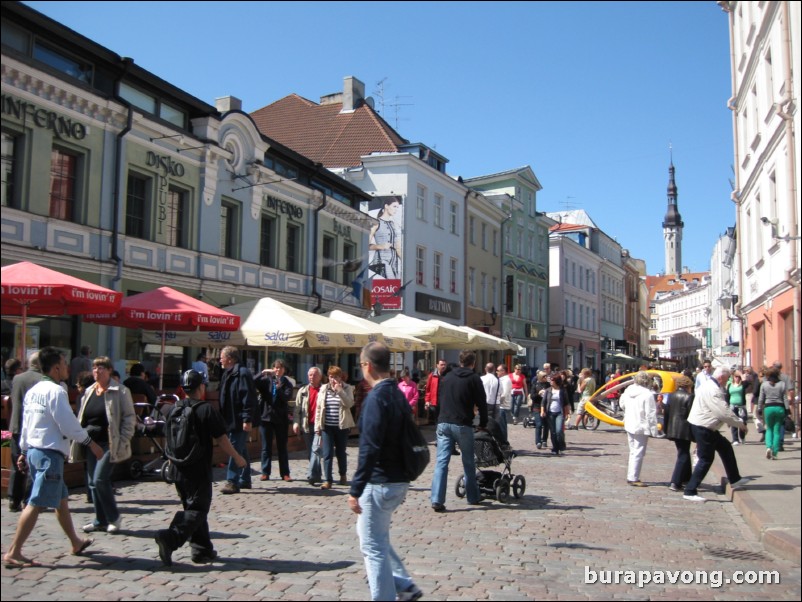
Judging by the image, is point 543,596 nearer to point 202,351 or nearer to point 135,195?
point 135,195

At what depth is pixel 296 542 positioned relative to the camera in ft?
24.2

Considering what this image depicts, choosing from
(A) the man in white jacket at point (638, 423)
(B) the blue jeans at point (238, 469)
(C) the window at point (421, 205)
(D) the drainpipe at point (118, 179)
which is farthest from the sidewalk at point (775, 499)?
(C) the window at point (421, 205)

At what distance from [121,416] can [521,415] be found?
74.1 feet

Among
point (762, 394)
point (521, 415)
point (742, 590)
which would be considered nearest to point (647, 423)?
point (762, 394)

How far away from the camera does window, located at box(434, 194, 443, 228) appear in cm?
3691

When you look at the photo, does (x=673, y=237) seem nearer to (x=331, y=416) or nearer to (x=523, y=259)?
(x=523, y=259)

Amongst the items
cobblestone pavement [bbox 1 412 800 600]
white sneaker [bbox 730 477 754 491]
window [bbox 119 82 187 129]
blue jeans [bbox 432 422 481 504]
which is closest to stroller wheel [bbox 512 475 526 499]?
cobblestone pavement [bbox 1 412 800 600]

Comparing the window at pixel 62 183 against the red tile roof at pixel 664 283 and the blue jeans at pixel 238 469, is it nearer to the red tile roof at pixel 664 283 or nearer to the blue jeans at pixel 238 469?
the blue jeans at pixel 238 469

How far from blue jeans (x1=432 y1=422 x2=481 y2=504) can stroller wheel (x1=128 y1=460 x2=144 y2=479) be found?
424 cm

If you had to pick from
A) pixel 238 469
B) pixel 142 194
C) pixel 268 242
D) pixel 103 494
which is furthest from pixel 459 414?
pixel 268 242

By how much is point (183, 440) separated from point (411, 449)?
7.24 feet

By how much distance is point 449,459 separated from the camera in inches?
366

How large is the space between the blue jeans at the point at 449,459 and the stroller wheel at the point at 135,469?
4242mm

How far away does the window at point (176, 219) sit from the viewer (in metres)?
18.6
